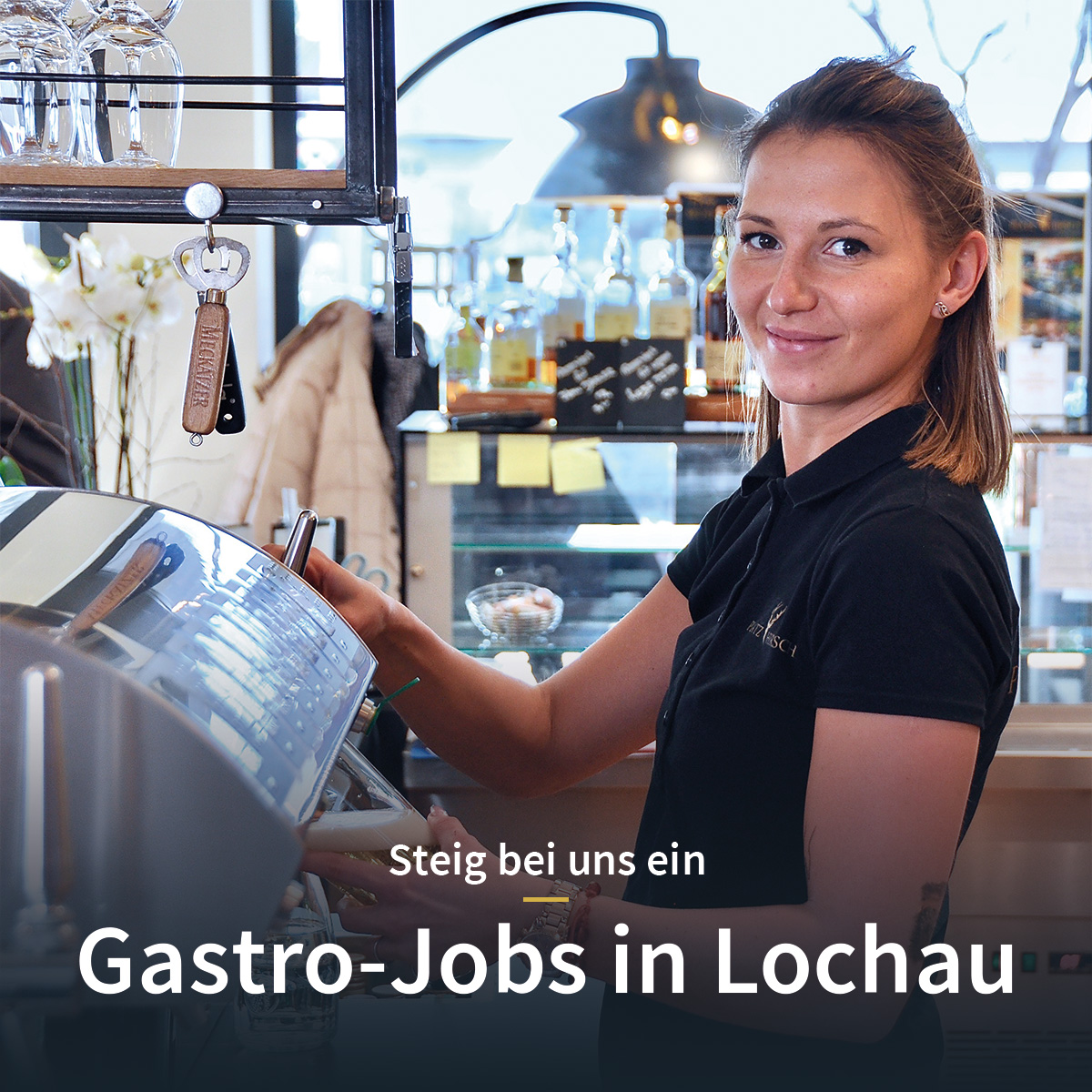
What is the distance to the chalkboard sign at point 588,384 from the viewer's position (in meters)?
2.10

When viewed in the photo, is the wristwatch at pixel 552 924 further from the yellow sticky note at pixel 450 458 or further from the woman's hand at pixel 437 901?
the yellow sticky note at pixel 450 458

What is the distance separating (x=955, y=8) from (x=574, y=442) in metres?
1.33

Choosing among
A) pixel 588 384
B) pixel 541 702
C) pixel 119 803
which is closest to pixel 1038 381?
pixel 588 384

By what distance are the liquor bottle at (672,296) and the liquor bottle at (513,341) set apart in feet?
0.75

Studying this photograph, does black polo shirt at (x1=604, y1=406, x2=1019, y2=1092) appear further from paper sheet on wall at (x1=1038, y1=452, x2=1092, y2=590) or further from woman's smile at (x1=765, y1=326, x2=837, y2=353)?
paper sheet on wall at (x1=1038, y1=452, x2=1092, y2=590)

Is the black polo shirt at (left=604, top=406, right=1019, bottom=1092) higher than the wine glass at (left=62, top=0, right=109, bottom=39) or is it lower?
lower

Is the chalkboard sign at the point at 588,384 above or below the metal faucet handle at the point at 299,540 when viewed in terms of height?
above

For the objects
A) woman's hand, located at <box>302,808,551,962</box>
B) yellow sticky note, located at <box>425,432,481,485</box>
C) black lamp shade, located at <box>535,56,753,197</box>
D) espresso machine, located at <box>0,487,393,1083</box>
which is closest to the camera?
espresso machine, located at <box>0,487,393,1083</box>

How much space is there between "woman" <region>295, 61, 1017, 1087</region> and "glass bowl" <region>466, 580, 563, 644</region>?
0.87 meters

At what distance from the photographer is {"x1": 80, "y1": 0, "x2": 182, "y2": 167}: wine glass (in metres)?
0.91

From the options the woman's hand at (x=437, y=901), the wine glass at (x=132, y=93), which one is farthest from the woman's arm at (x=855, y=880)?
the wine glass at (x=132, y=93)

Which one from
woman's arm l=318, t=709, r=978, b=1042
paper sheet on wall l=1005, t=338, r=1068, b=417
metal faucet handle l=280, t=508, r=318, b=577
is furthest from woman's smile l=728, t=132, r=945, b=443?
paper sheet on wall l=1005, t=338, r=1068, b=417

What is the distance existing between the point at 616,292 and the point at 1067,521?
93 centimetres

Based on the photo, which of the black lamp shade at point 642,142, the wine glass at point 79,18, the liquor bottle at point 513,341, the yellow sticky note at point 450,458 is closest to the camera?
the wine glass at point 79,18
